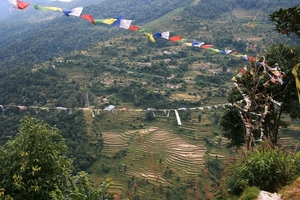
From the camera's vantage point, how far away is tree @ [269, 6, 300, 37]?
7.17m

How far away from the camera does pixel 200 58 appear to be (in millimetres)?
47250

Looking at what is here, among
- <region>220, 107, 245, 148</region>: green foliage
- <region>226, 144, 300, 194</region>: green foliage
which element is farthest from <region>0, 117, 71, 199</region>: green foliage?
<region>220, 107, 245, 148</region>: green foliage

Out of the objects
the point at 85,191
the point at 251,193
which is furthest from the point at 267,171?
the point at 85,191

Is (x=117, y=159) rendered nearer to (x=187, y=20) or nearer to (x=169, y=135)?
(x=169, y=135)

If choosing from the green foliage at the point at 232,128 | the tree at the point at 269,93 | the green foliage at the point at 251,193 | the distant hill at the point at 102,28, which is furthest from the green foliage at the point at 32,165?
the distant hill at the point at 102,28

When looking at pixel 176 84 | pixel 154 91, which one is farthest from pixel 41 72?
pixel 176 84

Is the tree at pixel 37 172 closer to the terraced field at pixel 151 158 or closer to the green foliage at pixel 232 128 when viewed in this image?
the green foliage at pixel 232 128

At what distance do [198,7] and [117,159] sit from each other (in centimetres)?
5442

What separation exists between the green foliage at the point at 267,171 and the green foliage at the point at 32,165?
3.54m

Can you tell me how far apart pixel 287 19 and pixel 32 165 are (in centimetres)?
653

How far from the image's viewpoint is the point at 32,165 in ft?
18.5

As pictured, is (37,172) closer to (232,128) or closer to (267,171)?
(267,171)

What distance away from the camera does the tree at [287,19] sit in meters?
7.17

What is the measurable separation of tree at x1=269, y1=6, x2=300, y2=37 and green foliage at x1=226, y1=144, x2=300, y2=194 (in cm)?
314
